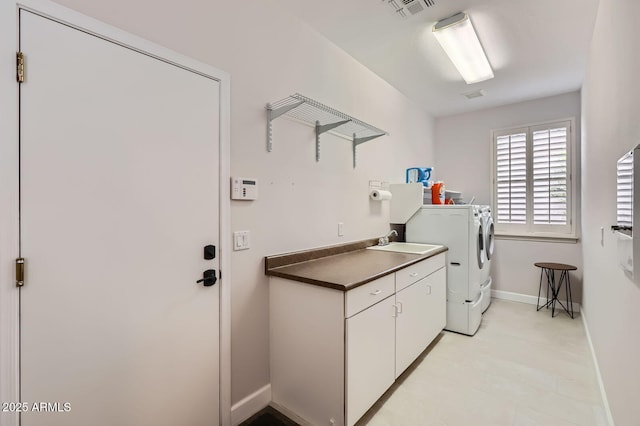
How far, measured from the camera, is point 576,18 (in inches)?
88.2

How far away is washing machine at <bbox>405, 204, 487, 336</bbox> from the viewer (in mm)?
3029

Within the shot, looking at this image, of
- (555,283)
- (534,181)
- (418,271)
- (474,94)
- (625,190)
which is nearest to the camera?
(625,190)

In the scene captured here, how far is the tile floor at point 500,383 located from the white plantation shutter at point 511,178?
1575 mm

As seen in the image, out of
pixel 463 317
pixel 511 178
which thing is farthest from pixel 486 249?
pixel 511 178

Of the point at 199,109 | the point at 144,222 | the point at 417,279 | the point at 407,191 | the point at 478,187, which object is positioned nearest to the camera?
the point at 144,222

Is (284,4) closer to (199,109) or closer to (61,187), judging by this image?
(199,109)

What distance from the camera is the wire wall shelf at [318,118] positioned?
2004 millimetres

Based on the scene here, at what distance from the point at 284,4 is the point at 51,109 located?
1.58m

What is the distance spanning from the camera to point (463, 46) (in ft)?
8.41

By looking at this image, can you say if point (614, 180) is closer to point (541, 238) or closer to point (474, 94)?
point (474, 94)

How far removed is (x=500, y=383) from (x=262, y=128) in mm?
2504

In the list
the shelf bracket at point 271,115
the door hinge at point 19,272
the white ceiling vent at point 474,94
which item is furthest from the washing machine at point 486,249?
the door hinge at point 19,272

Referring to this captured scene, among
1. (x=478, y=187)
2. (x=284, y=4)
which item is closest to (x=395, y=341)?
(x=284, y=4)

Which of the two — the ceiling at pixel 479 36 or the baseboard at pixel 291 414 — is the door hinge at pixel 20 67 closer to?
the ceiling at pixel 479 36
